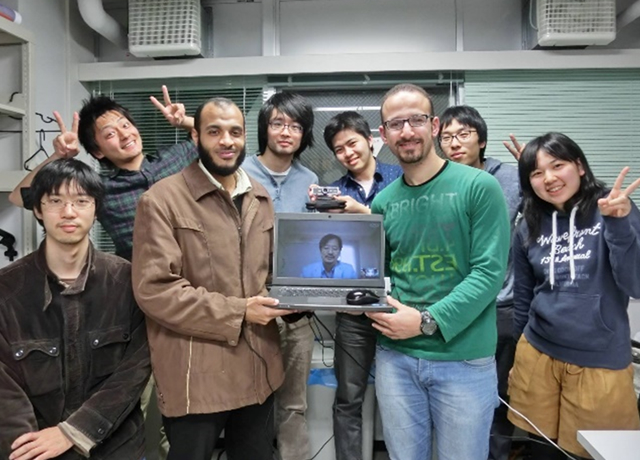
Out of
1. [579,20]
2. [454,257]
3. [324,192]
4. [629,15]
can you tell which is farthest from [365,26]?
[454,257]

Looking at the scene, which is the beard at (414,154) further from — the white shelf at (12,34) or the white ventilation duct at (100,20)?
the white ventilation duct at (100,20)

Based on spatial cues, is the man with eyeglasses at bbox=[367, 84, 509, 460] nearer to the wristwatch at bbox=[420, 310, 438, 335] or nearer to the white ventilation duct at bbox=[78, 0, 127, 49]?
the wristwatch at bbox=[420, 310, 438, 335]

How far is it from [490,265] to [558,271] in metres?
0.46

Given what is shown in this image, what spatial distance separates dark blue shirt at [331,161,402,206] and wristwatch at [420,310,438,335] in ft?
2.83

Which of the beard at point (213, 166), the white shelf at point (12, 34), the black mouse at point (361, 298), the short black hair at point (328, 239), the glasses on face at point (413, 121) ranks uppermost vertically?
the white shelf at point (12, 34)

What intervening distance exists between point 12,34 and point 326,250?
1981 mm

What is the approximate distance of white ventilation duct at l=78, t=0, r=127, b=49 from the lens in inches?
103

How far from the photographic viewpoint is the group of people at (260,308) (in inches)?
47.4

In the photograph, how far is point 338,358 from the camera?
72.7 inches

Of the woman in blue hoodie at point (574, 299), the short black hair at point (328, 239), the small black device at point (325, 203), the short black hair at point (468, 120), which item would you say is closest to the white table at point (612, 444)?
the woman in blue hoodie at point (574, 299)

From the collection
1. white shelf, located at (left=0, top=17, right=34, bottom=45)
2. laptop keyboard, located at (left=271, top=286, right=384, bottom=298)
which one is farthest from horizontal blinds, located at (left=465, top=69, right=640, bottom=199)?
white shelf, located at (left=0, top=17, right=34, bottom=45)

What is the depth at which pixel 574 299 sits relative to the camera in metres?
1.43

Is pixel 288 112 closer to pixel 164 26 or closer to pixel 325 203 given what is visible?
pixel 325 203

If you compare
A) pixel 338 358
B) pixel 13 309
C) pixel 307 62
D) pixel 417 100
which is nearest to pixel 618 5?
pixel 307 62
